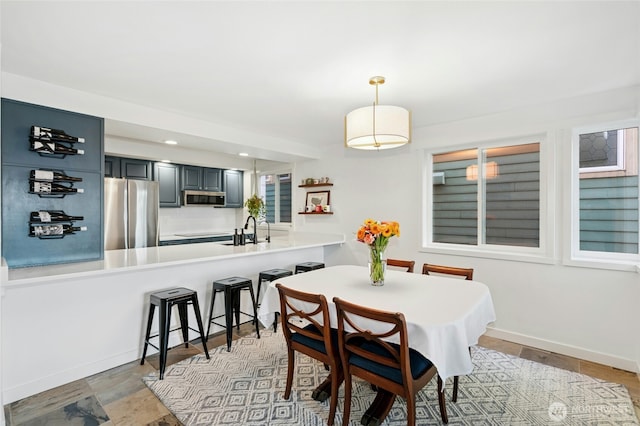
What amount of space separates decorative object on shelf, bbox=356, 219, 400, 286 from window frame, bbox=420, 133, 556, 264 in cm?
162

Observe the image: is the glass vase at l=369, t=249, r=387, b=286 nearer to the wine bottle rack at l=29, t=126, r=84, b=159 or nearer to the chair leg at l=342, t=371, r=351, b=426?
the chair leg at l=342, t=371, r=351, b=426

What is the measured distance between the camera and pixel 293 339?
2164 mm

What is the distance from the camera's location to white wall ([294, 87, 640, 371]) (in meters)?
2.66

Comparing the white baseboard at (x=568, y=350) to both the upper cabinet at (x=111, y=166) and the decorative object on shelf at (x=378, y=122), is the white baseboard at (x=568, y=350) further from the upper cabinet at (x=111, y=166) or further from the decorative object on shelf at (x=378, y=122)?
the upper cabinet at (x=111, y=166)

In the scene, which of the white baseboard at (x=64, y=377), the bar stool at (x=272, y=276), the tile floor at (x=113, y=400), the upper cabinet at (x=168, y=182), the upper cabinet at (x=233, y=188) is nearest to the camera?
the tile floor at (x=113, y=400)

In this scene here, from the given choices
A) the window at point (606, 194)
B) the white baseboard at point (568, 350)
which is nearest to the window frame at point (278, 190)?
the white baseboard at point (568, 350)

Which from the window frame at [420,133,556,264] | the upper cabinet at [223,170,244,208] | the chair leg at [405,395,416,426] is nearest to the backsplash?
the upper cabinet at [223,170,244,208]

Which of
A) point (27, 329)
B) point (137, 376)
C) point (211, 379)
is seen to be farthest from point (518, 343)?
point (27, 329)

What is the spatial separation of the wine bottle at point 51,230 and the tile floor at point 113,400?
113 cm

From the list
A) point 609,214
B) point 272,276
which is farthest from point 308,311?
A: point 609,214

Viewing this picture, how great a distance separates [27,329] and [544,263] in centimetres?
426

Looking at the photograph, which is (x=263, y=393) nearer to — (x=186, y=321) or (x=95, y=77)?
(x=186, y=321)

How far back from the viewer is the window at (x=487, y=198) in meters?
3.21

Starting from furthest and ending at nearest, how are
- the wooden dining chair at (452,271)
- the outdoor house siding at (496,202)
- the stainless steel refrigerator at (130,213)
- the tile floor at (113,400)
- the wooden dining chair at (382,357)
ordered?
1. the stainless steel refrigerator at (130,213)
2. the outdoor house siding at (496,202)
3. the wooden dining chair at (452,271)
4. the tile floor at (113,400)
5. the wooden dining chair at (382,357)
